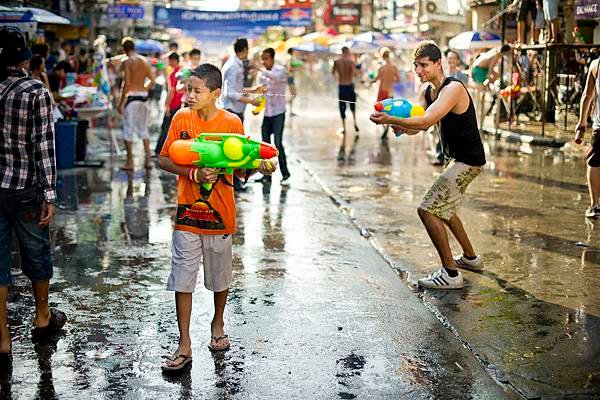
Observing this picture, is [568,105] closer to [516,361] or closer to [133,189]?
[133,189]

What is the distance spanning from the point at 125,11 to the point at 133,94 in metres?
22.4

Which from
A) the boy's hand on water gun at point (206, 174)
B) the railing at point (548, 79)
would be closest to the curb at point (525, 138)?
the railing at point (548, 79)

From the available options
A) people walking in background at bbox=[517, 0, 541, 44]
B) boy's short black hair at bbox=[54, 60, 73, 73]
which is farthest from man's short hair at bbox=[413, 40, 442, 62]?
people walking in background at bbox=[517, 0, 541, 44]

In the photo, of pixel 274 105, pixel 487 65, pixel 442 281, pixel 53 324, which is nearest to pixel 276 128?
pixel 274 105

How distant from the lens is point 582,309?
6.89 metres

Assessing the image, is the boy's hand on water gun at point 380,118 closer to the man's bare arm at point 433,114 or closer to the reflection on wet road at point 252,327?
the man's bare arm at point 433,114

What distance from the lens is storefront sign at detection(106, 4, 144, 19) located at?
118 feet

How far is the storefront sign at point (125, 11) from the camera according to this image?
35906mm

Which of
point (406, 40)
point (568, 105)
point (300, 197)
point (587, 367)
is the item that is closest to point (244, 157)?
point (587, 367)

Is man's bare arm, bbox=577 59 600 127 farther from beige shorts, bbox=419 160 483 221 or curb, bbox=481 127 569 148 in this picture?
curb, bbox=481 127 569 148

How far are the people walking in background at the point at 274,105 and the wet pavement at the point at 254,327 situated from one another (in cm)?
327

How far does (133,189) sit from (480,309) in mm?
7043

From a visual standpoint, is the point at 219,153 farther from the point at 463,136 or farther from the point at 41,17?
the point at 41,17

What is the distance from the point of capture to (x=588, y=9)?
676 inches
